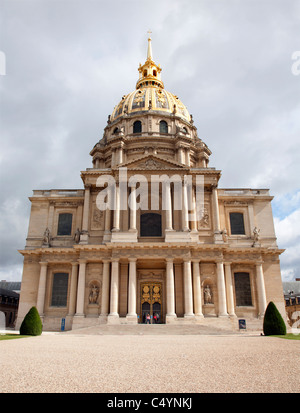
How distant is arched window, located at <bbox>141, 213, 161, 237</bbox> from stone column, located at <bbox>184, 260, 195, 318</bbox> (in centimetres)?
541

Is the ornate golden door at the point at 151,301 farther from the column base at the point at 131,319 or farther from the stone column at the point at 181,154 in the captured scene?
the stone column at the point at 181,154

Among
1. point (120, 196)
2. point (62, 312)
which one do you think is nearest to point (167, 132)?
point (120, 196)

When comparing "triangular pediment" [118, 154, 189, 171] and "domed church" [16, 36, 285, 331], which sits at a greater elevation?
"triangular pediment" [118, 154, 189, 171]

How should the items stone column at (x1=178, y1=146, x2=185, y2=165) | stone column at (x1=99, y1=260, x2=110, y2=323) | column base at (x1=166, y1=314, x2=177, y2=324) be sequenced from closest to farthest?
column base at (x1=166, y1=314, x2=177, y2=324) < stone column at (x1=99, y1=260, x2=110, y2=323) < stone column at (x1=178, y1=146, x2=185, y2=165)

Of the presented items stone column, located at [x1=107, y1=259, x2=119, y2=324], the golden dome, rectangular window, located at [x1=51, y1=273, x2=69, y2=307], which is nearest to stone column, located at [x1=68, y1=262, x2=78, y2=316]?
rectangular window, located at [x1=51, y1=273, x2=69, y2=307]

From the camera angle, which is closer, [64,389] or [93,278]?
[64,389]

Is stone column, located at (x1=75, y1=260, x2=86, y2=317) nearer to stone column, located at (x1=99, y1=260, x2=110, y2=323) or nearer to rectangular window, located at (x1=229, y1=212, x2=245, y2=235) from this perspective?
stone column, located at (x1=99, y1=260, x2=110, y2=323)

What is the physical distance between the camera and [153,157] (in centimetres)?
3659

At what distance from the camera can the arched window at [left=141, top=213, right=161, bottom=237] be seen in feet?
117

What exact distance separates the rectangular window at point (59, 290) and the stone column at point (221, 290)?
1523 cm

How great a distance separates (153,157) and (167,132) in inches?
514

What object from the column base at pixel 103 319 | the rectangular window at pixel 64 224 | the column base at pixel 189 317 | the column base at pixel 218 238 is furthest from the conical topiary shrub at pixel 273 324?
the rectangular window at pixel 64 224

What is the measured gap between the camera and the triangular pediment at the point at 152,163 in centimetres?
3628
